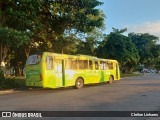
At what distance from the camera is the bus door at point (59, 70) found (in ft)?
63.4

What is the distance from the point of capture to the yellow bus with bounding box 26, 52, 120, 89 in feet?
61.2

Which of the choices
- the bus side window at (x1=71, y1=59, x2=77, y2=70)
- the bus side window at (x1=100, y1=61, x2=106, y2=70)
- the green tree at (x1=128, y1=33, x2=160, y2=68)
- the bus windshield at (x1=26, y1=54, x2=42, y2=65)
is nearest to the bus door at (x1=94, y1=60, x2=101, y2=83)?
the bus side window at (x1=100, y1=61, x2=106, y2=70)

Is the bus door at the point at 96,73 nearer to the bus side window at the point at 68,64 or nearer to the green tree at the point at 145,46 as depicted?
the bus side window at the point at 68,64

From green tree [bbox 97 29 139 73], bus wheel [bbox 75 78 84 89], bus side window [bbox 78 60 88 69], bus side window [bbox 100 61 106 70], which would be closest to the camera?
bus wheel [bbox 75 78 84 89]

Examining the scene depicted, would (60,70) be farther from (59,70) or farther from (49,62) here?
(49,62)

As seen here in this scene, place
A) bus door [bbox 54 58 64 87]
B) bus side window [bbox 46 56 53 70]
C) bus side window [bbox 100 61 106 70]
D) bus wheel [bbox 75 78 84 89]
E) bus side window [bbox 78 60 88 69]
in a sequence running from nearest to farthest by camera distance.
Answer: bus side window [bbox 46 56 53 70]
bus door [bbox 54 58 64 87]
bus wheel [bbox 75 78 84 89]
bus side window [bbox 78 60 88 69]
bus side window [bbox 100 61 106 70]

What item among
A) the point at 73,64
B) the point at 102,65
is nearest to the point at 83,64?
the point at 73,64

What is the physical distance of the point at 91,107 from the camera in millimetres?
10922

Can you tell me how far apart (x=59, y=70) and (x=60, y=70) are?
0.11 meters

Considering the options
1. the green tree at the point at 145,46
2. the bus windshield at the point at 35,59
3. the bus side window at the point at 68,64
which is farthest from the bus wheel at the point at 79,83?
the green tree at the point at 145,46

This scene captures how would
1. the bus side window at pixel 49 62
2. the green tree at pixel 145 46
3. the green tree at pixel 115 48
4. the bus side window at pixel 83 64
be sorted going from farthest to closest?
the green tree at pixel 145 46 < the green tree at pixel 115 48 < the bus side window at pixel 83 64 < the bus side window at pixel 49 62

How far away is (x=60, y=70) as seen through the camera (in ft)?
64.6

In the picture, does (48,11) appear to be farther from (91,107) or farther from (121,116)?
(121,116)

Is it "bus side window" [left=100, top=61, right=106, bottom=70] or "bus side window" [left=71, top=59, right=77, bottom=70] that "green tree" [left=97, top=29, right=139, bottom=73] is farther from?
"bus side window" [left=71, top=59, right=77, bottom=70]
